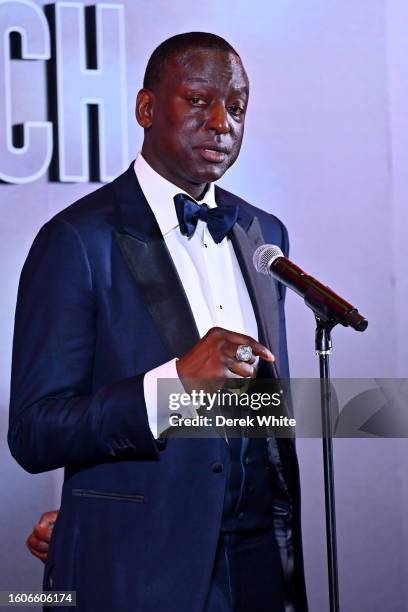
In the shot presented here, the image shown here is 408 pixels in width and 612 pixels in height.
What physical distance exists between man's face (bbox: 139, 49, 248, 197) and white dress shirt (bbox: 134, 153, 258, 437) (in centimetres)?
7

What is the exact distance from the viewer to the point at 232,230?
2188 millimetres

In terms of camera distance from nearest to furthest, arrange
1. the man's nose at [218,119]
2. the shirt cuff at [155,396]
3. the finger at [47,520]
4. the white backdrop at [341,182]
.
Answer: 1. the shirt cuff at [155,396]
2. the man's nose at [218,119]
3. the finger at [47,520]
4. the white backdrop at [341,182]

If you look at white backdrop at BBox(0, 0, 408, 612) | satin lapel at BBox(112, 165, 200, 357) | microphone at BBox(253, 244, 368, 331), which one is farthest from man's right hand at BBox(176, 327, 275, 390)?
white backdrop at BBox(0, 0, 408, 612)

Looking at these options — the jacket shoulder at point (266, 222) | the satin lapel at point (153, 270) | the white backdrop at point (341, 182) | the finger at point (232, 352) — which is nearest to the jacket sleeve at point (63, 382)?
the satin lapel at point (153, 270)

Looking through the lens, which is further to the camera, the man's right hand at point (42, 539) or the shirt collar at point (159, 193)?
the man's right hand at point (42, 539)

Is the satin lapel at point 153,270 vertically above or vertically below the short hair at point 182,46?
below

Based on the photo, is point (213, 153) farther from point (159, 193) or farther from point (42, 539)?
point (42, 539)

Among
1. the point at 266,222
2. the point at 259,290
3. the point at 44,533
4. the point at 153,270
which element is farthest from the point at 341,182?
the point at 44,533

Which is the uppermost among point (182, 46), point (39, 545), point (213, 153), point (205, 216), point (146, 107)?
point (182, 46)

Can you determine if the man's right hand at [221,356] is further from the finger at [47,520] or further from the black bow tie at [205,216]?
the finger at [47,520]

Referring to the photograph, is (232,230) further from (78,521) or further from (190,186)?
(78,521)

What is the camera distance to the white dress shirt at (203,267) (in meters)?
2.07

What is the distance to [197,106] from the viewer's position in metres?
2.05

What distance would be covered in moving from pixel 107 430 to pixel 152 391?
A: 0.38 feet
